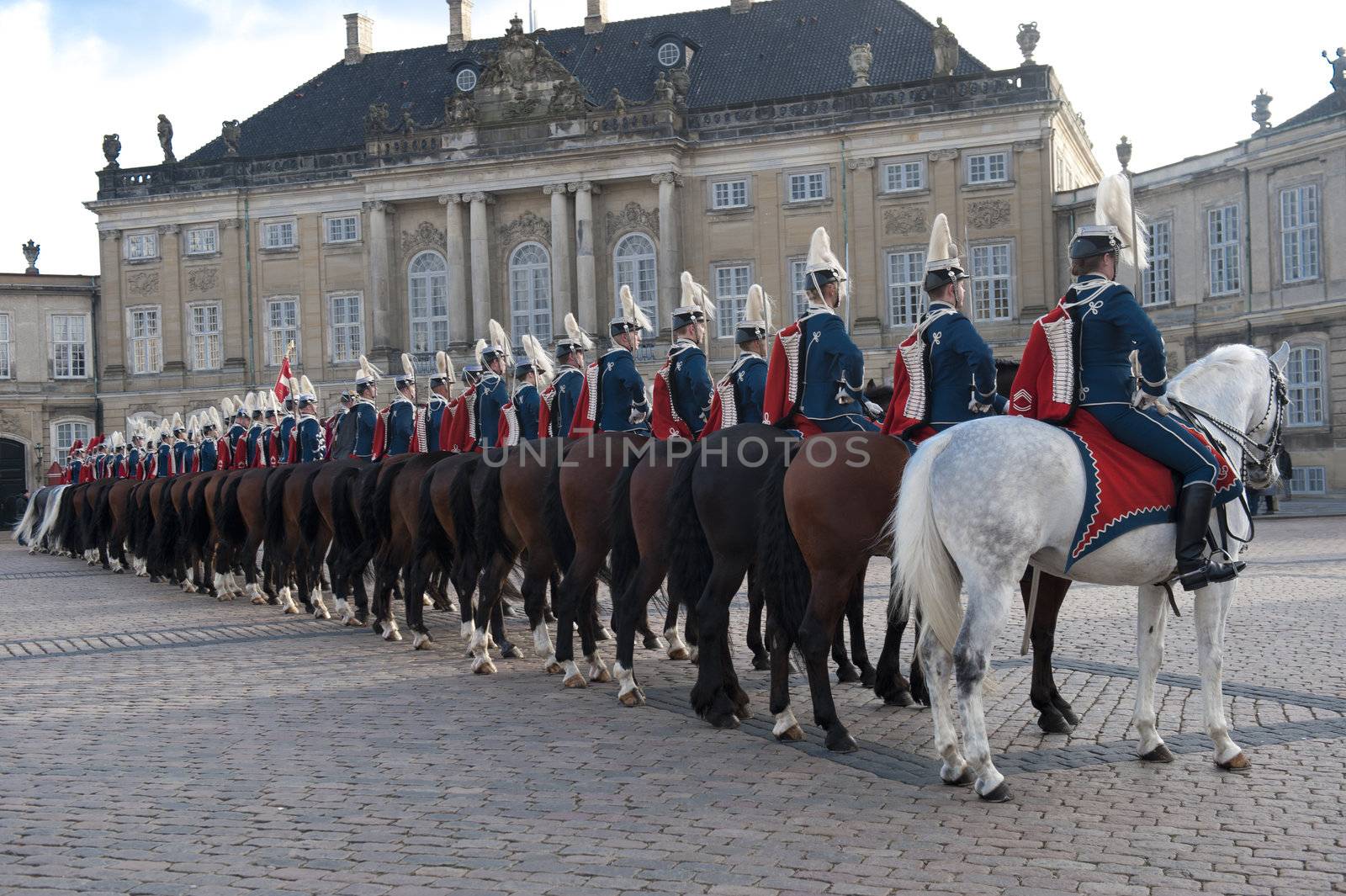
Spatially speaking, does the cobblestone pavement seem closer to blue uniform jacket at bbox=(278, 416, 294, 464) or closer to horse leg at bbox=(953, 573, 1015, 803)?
horse leg at bbox=(953, 573, 1015, 803)

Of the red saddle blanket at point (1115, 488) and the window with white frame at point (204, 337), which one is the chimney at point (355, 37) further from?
the red saddle blanket at point (1115, 488)

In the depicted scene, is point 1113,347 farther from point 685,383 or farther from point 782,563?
point 685,383

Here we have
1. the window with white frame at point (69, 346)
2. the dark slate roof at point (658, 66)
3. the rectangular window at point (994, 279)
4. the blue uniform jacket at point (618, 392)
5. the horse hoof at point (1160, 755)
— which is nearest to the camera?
the horse hoof at point (1160, 755)

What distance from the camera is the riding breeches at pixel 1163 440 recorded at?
7.04m

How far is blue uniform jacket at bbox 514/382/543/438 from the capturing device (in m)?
13.2

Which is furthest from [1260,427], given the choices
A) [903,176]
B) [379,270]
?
[379,270]

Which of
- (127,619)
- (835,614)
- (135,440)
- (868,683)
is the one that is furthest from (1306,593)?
(135,440)

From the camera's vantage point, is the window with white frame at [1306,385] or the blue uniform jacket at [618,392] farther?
the window with white frame at [1306,385]

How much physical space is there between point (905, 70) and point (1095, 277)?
144ft

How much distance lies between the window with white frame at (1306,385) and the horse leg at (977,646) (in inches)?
1297

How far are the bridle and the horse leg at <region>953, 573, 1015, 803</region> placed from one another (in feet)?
5.65

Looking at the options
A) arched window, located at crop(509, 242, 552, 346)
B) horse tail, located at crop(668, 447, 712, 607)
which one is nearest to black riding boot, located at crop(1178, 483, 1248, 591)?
horse tail, located at crop(668, 447, 712, 607)

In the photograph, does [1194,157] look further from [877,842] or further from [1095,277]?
[877,842]

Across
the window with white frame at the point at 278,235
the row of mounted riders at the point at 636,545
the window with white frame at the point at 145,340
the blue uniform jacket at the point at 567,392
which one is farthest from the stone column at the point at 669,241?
the blue uniform jacket at the point at 567,392
